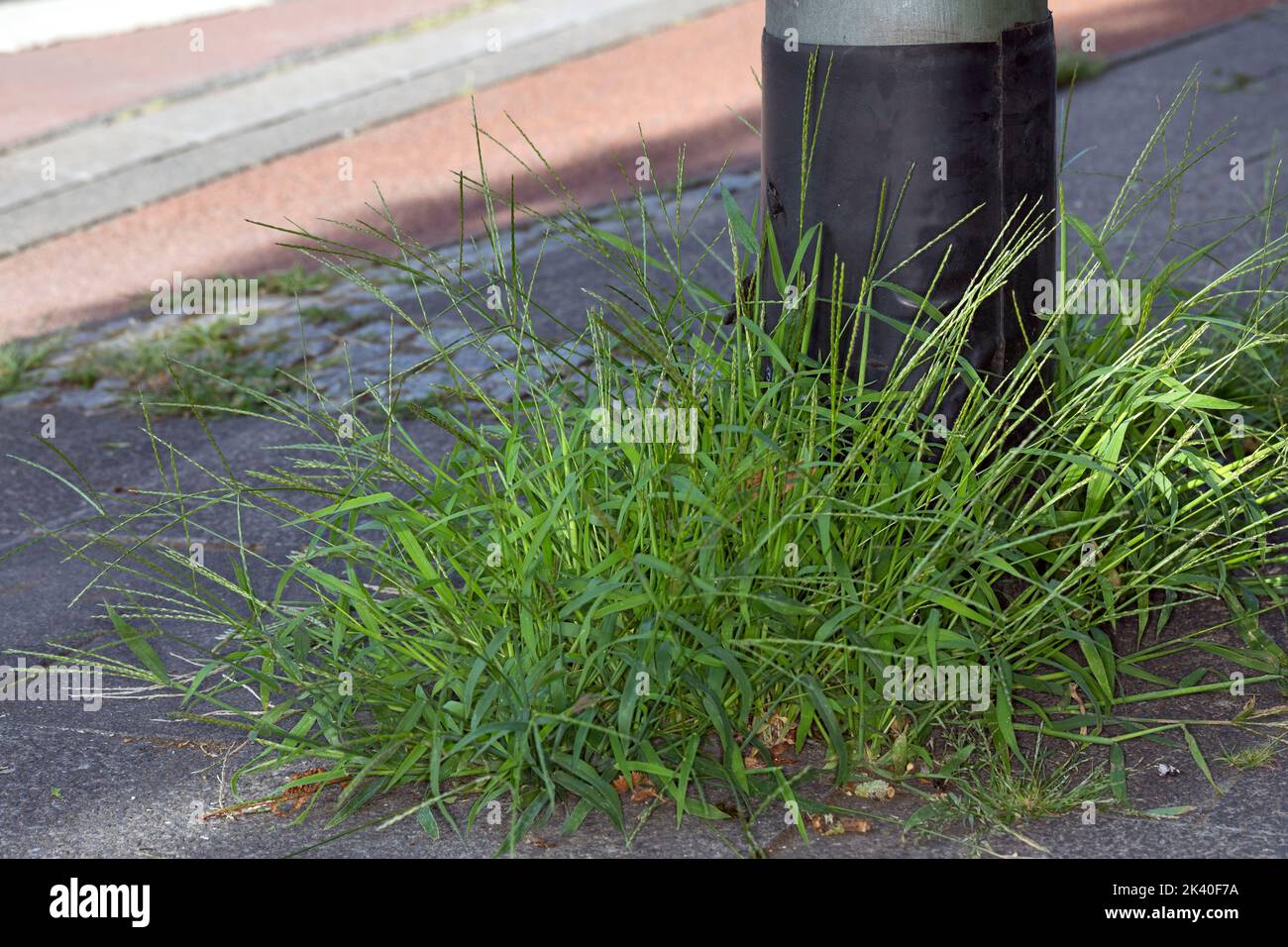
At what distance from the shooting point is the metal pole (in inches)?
113

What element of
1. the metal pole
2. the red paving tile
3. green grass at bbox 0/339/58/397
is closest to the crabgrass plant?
the metal pole

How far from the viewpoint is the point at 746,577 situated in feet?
8.41

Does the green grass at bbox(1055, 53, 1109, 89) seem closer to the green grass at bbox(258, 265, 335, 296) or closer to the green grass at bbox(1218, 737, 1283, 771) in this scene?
the green grass at bbox(258, 265, 335, 296)

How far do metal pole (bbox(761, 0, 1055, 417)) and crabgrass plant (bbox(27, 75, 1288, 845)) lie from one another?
0.19 feet

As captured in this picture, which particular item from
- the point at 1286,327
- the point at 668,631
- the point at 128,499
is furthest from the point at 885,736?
the point at 128,499

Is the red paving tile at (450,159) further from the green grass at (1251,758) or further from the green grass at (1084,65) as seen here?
the green grass at (1251,758)

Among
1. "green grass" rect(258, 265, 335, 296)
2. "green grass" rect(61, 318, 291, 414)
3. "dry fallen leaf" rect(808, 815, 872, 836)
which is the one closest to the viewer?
"dry fallen leaf" rect(808, 815, 872, 836)

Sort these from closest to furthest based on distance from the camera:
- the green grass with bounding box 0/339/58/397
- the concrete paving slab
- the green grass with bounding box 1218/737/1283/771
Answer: the green grass with bounding box 1218/737/1283/771 < the green grass with bounding box 0/339/58/397 < the concrete paving slab

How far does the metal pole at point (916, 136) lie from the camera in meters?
2.88

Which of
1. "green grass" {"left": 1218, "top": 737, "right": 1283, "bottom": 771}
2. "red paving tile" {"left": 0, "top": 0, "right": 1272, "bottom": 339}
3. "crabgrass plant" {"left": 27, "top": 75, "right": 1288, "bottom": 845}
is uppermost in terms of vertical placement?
"red paving tile" {"left": 0, "top": 0, "right": 1272, "bottom": 339}

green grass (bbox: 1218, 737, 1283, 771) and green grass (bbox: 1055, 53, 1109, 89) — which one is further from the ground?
green grass (bbox: 1055, 53, 1109, 89)

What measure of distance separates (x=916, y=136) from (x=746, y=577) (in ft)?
3.02

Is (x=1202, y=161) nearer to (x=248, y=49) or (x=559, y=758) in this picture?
(x=559, y=758)

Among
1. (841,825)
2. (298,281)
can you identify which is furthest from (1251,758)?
(298,281)
